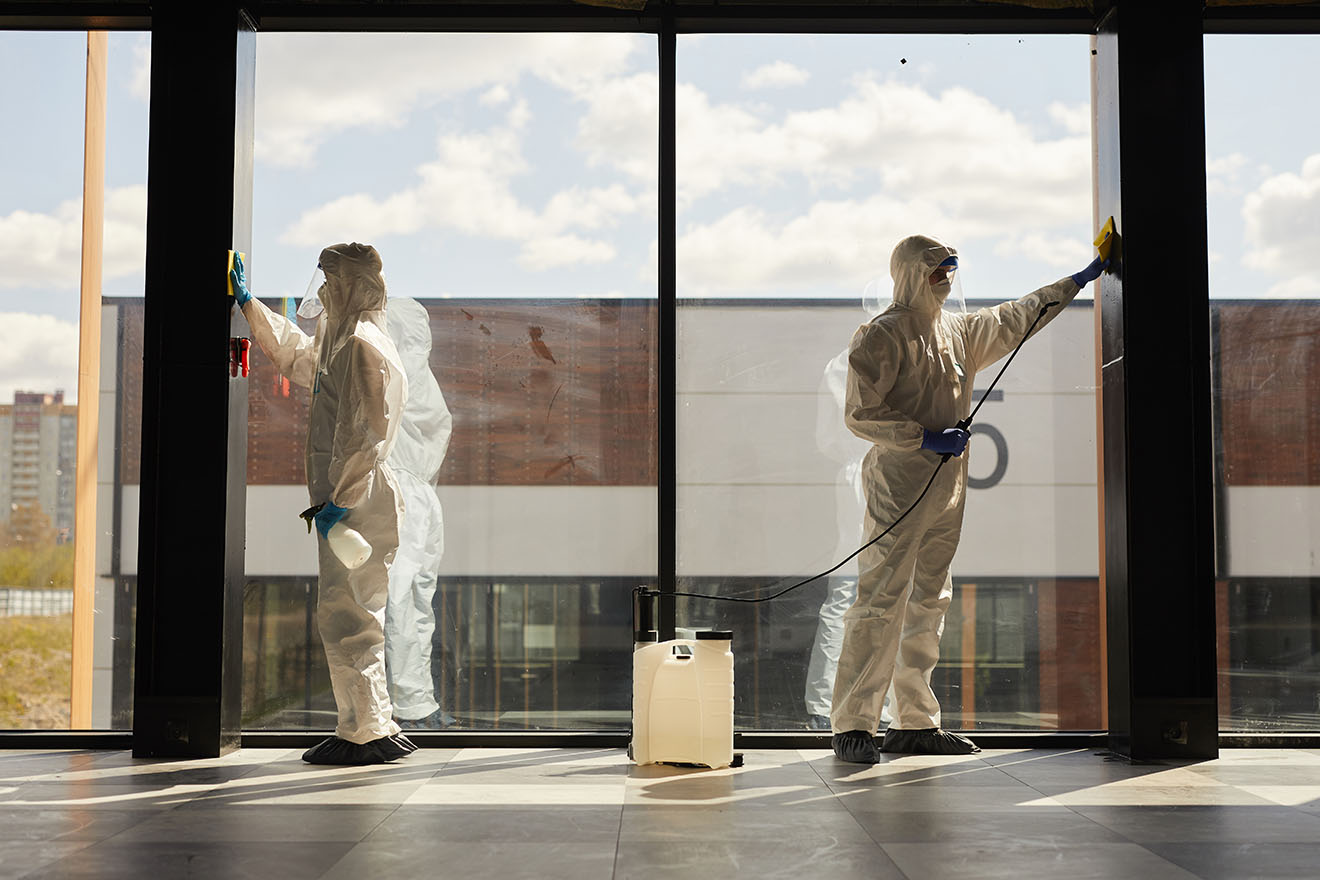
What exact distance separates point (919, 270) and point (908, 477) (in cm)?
60

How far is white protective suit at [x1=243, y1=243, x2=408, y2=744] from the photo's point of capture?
10.3 feet

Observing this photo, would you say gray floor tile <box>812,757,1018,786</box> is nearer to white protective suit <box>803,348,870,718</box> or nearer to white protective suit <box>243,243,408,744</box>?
white protective suit <box>803,348,870,718</box>

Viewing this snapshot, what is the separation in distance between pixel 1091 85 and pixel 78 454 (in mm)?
3310

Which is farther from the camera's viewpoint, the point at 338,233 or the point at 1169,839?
the point at 338,233

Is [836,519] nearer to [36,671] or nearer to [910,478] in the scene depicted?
[910,478]

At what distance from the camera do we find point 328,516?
3107mm

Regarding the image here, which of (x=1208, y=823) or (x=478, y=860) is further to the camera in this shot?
(x=1208, y=823)

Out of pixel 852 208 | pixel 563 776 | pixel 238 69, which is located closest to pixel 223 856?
pixel 563 776

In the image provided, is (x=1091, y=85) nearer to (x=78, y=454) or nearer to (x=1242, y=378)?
(x=1242, y=378)

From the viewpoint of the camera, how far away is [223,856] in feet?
6.95

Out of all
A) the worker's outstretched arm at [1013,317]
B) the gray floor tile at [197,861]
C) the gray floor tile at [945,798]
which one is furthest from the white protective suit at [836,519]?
the gray floor tile at [197,861]

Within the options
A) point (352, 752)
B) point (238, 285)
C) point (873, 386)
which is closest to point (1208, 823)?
point (873, 386)

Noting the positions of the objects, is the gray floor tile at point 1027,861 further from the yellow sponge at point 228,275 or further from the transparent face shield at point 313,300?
the yellow sponge at point 228,275

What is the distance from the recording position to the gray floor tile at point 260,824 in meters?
2.27
